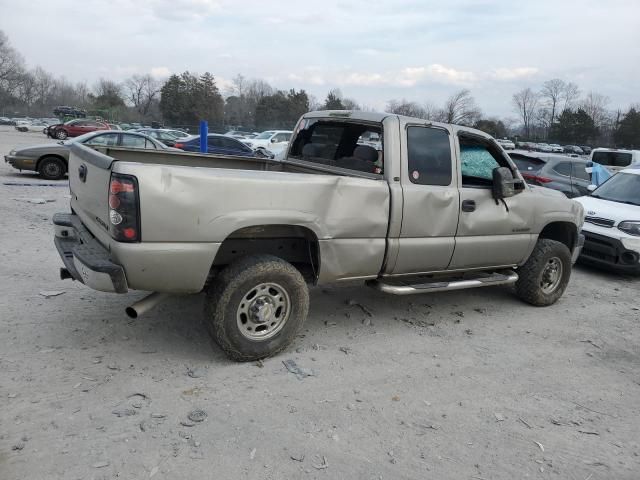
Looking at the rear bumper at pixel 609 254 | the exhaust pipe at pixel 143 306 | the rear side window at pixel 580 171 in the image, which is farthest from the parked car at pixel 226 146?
the exhaust pipe at pixel 143 306

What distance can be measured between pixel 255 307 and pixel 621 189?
775 cm

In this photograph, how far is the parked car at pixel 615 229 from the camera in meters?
7.68

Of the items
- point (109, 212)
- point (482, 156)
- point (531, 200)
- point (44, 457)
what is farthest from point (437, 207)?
point (44, 457)

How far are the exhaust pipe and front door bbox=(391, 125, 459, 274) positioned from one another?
6.79 ft

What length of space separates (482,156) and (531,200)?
79 cm

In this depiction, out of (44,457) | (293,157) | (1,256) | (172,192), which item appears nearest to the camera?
(44,457)

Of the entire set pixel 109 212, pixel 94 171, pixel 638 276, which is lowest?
pixel 638 276

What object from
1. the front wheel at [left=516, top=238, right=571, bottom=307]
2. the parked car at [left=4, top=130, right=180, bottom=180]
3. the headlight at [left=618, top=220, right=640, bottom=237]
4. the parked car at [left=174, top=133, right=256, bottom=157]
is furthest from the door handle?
the parked car at [left=174, top=133, right=256, bottom=157]

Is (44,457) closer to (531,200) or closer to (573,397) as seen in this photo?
(573,397)

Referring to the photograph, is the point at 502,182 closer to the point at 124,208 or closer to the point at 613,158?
the point at 124,208

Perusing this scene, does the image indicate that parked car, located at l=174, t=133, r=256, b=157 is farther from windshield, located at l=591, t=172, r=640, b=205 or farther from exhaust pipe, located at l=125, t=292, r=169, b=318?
exhaust pipe, located at l=125, t=292, r=169, b=318

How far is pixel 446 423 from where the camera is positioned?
3.44 meters

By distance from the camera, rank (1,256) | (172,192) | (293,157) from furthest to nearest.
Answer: (1,256)
(293,157)
(172,192)

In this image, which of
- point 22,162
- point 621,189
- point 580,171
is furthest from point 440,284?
point 22,162
